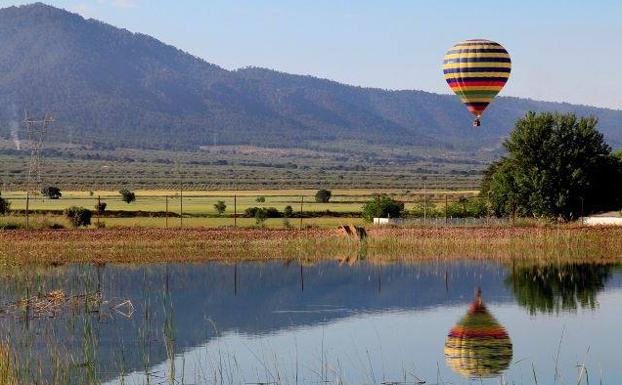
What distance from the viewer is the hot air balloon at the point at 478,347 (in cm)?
2178

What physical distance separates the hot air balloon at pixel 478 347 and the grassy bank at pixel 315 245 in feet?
47.1

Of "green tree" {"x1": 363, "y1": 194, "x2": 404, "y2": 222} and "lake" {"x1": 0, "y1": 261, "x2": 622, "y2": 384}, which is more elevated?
"green tree" {"x1": 363, "y1": 194, "x2": 404, "y2": 222}

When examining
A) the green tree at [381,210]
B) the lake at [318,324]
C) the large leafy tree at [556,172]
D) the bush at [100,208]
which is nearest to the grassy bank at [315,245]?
the lake at [318,324]

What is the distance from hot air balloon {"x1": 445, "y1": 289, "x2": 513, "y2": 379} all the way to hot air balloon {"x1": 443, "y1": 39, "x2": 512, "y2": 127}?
1301 inches

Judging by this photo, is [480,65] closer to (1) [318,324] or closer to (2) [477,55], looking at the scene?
(2) [477,55]

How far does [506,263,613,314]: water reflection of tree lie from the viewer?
3162 centimetres

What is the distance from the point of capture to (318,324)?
91.2ft

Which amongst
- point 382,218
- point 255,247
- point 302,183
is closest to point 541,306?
point 255,247

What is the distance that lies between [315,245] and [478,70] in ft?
64.1

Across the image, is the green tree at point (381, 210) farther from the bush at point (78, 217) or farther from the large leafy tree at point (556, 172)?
the bush at point (78, 217)

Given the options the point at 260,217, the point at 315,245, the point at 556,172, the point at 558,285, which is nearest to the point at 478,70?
the point at 556,172

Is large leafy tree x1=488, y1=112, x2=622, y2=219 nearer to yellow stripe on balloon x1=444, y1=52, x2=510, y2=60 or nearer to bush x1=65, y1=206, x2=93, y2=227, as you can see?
yellow stripe on balloon x1=444, y1=52, x2=510, y2=60

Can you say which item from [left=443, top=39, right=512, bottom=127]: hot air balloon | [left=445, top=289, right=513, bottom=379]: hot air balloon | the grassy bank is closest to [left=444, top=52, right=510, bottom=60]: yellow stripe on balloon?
[left=443, top=39, right=512, bottom=127]: hot air balloon

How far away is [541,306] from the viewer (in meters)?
31.2
